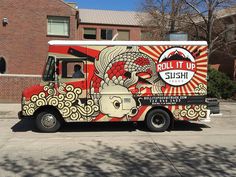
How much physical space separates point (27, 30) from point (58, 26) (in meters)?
2.24

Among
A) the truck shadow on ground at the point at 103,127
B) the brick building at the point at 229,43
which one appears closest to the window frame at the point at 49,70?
the truck shadow on ground at the point at 103,127

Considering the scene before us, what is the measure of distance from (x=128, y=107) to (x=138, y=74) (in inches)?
40.0

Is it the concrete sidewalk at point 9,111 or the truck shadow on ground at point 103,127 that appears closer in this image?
the truck shadow on ground at point 103,127

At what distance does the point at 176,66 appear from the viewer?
11.8 m

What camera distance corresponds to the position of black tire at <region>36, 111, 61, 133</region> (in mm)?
11750

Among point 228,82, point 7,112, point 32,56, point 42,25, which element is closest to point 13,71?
point 32,56

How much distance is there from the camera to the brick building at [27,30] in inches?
1109

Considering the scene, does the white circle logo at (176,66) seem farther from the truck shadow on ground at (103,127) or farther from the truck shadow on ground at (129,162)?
the truck shadow on ground at (129,162)

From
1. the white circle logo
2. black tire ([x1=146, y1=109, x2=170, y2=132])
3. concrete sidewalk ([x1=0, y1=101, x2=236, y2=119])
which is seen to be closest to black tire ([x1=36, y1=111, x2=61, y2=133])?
black tire ([x1=146, y1=109, x2=170, y2=132])

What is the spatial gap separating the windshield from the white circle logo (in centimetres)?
307

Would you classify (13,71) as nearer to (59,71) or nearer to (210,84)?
(210,84)

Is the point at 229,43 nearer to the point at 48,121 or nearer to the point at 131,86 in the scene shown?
the point at 131,86

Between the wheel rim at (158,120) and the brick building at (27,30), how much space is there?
58.1 feet

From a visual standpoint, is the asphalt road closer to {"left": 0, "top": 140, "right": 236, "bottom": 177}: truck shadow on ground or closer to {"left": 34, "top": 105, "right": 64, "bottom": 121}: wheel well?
{"left": 0, "top": 140, "right": 236, "bottom": 177}: truck shadow on ground
